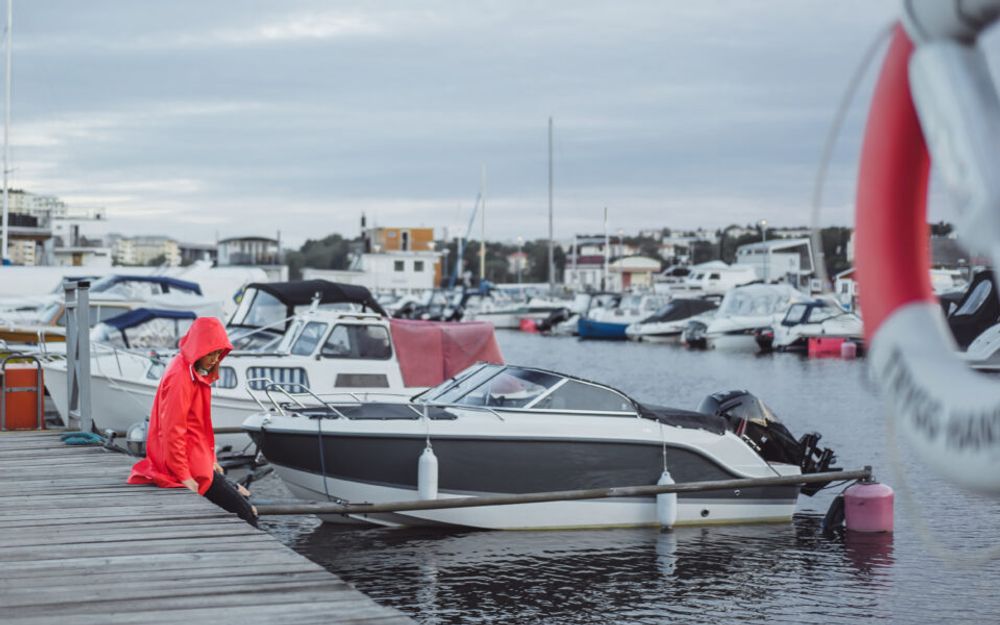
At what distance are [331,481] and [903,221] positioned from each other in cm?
1040

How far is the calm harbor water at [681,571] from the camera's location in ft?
37.8

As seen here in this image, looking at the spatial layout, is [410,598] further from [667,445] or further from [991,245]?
[991,245]

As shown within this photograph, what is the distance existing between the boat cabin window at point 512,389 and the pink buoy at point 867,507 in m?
4.03

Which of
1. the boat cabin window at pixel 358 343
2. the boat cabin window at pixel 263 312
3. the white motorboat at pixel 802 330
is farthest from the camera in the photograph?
the white motorboat at pixel 802 330

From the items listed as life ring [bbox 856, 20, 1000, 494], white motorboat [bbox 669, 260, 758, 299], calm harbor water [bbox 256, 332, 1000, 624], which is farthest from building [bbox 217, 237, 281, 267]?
life ring [bbox 856, 20, 1000, 494]

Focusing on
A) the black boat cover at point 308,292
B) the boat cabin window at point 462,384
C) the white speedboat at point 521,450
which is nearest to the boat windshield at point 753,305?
the black boat cover at point 308,292

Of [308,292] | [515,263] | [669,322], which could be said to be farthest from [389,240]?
[308,292]

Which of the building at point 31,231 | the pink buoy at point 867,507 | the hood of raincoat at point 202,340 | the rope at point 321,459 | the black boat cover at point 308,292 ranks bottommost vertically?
the pink buoy at point 867,507

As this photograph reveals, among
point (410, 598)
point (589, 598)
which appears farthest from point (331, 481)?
point (589, 598)

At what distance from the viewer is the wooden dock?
6.30m

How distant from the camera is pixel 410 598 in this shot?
38.6 ft

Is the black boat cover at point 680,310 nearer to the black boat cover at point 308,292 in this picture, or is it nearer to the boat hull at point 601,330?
the boat hull at point 601,330

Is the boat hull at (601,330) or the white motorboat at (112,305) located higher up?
the white motorboat at (112,305)

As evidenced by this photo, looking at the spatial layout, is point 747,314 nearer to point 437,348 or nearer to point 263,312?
point 263,312
